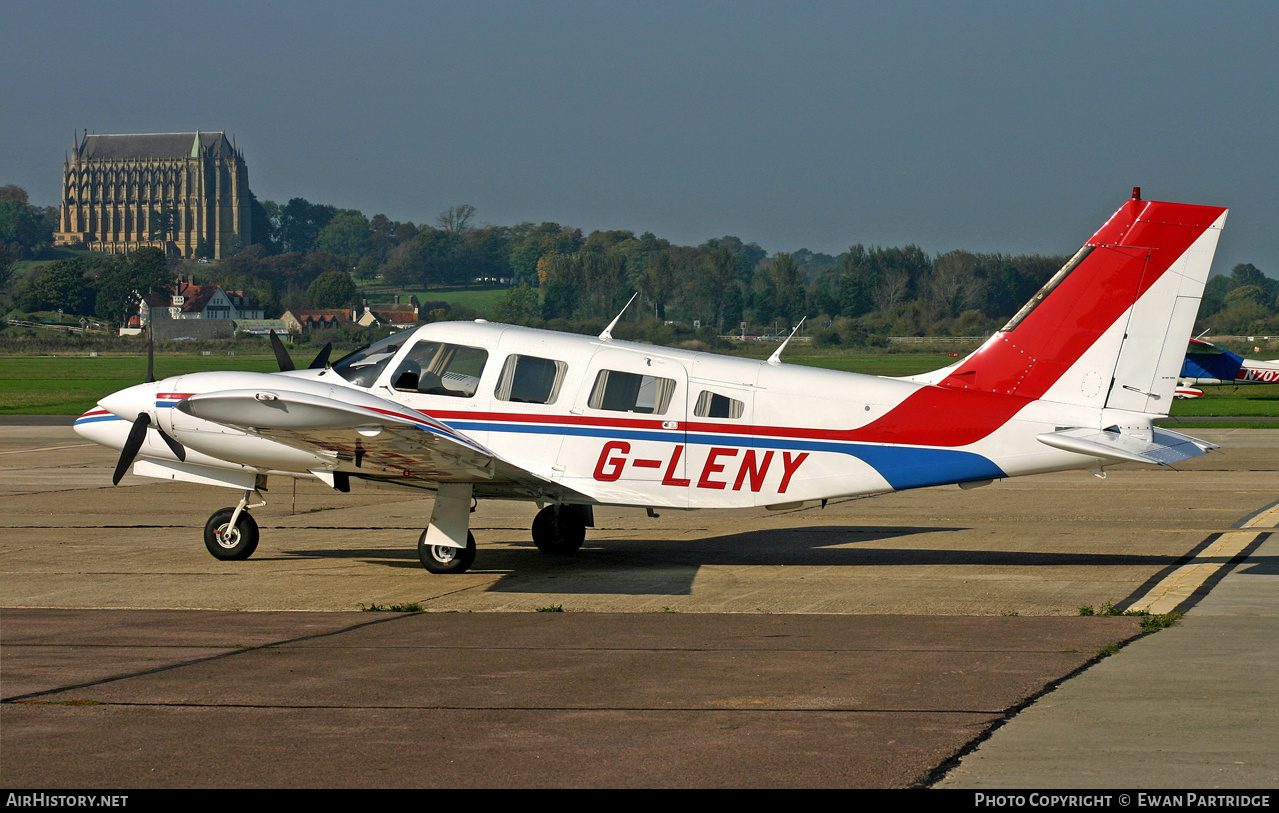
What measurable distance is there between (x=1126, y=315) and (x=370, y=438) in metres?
7.54

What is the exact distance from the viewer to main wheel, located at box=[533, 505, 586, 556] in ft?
47.9

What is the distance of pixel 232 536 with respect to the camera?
14.0 m

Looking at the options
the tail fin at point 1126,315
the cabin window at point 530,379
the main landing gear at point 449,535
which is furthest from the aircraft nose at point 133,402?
the tail fin at point 1126,315

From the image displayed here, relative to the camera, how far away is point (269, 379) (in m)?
11.7

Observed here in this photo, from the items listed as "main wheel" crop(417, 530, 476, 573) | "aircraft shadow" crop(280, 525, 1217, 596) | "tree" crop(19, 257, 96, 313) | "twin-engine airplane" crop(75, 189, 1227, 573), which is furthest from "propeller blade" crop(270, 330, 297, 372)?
"tree" crop(19, 257, 96, 313)

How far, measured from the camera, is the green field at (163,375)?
4862cm

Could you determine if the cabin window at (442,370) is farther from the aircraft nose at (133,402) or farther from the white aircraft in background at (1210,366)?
the white aircraft in background at (1210,366)

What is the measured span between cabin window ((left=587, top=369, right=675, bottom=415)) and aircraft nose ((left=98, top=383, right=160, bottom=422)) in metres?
4.51

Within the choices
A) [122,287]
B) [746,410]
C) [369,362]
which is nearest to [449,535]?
[369,362]

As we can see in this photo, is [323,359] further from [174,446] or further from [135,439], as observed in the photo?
[135,439]

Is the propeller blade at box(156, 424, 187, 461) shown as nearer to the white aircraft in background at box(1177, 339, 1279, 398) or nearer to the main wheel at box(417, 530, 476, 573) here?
the main wheel at box(417, 530, 476, 573)

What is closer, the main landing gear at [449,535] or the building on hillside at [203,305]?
the main landing gear at [449,535]

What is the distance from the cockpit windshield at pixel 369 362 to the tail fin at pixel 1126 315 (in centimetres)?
639
